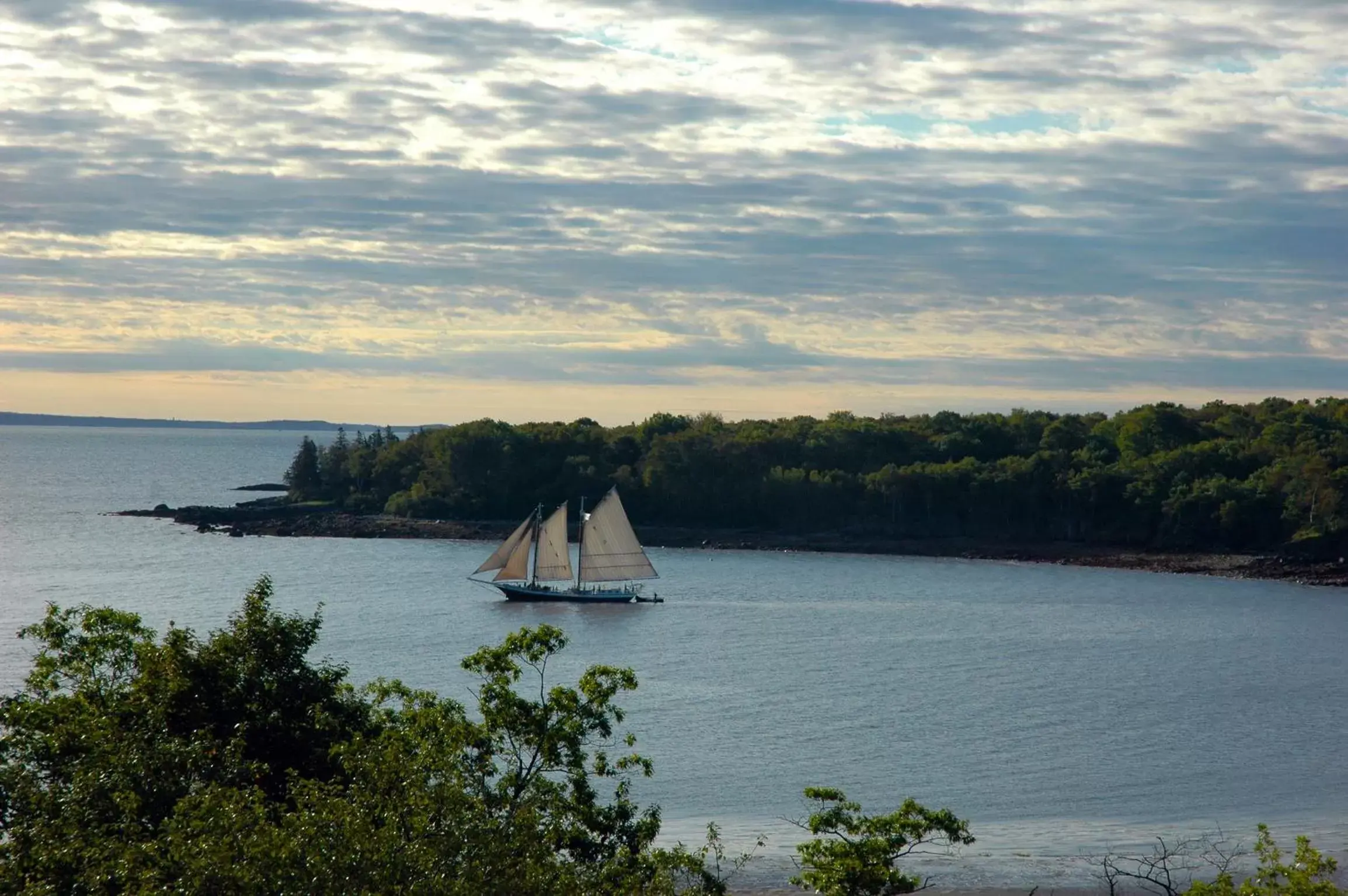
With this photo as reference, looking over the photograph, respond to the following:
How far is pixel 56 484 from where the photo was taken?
550ft

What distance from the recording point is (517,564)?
75.6 m

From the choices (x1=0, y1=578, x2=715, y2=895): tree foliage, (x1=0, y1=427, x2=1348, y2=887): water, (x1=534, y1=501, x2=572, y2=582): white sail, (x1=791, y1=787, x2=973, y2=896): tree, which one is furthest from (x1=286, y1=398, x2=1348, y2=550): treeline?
(x1=0, y1=578, x2=715, y2=895): tree foliage

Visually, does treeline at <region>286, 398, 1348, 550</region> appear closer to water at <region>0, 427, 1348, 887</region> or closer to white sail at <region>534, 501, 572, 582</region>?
water at <region>0, 427, 1348, 887</region>

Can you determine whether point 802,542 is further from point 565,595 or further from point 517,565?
point 517,565

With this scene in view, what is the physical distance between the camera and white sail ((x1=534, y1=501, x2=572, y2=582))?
256ft

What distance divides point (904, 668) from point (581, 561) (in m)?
29.5

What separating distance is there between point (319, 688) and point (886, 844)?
7428 millimetres

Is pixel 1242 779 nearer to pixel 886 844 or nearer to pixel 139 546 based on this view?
pixel 886 844

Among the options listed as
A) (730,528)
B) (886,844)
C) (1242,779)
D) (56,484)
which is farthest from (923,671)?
(56,484)

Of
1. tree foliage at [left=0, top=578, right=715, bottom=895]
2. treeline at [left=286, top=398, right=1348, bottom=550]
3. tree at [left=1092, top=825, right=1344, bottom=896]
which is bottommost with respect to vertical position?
tree at [left=1092, top=825, right=1344, bottom=896]

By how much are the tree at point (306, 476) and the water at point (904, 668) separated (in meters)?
26.5

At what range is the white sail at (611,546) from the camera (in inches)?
2992

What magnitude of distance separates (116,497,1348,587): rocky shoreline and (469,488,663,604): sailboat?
2414cm

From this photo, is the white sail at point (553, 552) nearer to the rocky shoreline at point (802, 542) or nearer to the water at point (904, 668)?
the water at point (904, 668)
